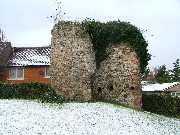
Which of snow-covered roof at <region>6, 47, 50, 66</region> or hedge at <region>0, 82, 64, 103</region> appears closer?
hedge at <region>0, 82, 64, 103</region>

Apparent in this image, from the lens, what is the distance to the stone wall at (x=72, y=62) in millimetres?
29297

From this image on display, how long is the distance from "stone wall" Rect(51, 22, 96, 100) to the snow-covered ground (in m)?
2.39

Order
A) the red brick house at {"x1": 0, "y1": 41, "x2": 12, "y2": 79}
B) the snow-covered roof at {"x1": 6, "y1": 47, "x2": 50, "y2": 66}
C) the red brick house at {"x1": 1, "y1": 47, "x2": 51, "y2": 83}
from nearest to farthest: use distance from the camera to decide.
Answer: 1. the red brick house at {"x1": 1, "y1": 47, "x2": 51, "y2": 83}
2. the snow-covered roof at {"x1": 6, "y1": 47, "x2": 50, "y2": 66}
3. the red brick house at {"x1": 0, "y1": 41, "x2": 12, "y2": 79}

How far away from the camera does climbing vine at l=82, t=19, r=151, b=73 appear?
99.5 ft

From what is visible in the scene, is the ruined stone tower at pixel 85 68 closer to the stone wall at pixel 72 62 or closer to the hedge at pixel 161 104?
the stone wall at pixel 72 62

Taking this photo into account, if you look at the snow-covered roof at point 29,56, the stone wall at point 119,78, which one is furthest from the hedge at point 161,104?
the snow-covered roof at point 29,56

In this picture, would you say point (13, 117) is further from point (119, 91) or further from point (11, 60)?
point (11, 60)

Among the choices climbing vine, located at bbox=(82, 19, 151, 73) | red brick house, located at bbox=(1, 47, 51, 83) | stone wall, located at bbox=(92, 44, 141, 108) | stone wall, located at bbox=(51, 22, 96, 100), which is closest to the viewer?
stone wall, located at bbox=(51, 22, 96, 100)

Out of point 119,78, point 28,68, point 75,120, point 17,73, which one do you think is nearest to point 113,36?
point 119,78

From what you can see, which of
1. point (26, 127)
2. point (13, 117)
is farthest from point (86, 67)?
point (26, 127)

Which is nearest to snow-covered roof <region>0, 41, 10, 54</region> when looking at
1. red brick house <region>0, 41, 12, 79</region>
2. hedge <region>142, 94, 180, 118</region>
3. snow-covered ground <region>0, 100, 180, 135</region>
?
red brick house <region>0, 41, 12, 79</region>

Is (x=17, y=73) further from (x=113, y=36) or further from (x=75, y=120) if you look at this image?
(x=75, y=120)

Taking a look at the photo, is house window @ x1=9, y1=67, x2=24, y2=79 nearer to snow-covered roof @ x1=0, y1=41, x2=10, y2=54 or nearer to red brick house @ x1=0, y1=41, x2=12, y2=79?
red brick house @ x1=0, y1=41, x2=12, y2=79

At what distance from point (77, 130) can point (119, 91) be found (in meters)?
11.1
